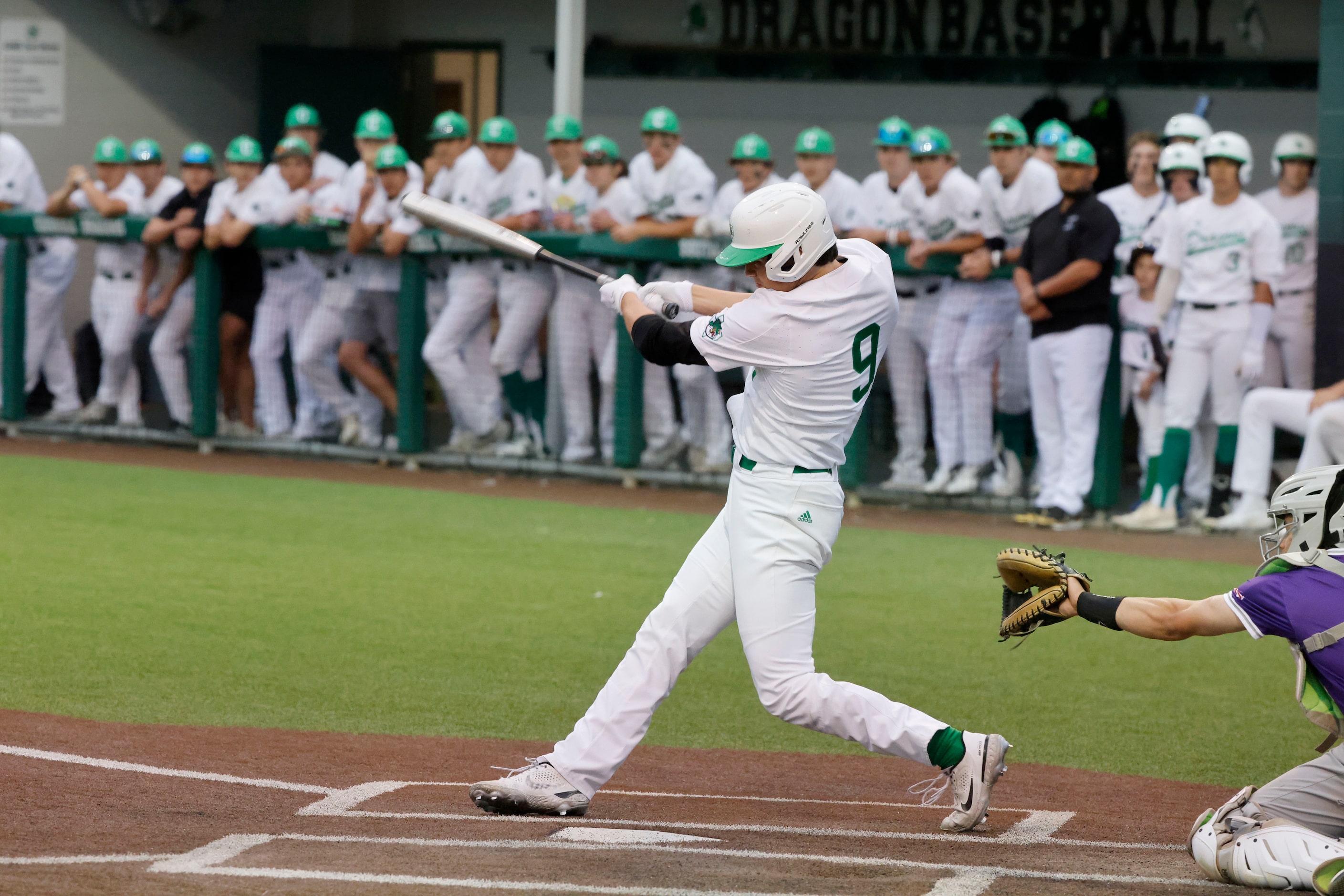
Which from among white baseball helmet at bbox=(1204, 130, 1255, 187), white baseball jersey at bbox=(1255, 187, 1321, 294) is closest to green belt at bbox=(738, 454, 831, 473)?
white baseball helmet at bbox=(1204, 130, 1255, 187)

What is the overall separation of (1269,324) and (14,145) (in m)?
9.20

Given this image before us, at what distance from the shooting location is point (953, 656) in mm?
6715

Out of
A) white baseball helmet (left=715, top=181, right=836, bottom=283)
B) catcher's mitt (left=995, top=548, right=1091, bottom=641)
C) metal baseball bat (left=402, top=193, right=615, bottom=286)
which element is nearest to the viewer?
catcher's mitt (left=995, top=548, right=1091, bottom=641)

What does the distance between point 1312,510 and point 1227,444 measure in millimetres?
6087

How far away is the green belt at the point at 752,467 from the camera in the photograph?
4.39 meters

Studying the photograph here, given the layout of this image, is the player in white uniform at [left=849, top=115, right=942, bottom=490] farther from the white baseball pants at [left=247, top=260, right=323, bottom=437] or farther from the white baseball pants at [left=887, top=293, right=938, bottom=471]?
the white baseball pants at [left=247, top=260, right=323, bottom=437]

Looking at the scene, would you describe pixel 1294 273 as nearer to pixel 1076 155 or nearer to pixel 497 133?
pixel 1076 155

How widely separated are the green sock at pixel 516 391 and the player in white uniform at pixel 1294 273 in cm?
473

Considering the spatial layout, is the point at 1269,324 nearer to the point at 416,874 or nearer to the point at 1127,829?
the point at 1127,829

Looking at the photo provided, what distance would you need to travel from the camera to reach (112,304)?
1238 centimetres

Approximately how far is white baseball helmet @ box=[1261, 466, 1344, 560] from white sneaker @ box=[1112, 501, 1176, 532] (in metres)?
5.87

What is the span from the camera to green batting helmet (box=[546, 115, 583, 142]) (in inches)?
447

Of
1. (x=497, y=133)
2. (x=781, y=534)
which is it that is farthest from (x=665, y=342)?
(x=497, y=133)

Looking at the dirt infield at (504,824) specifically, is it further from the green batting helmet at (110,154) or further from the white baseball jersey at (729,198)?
the green batting helmet at (110,154)
